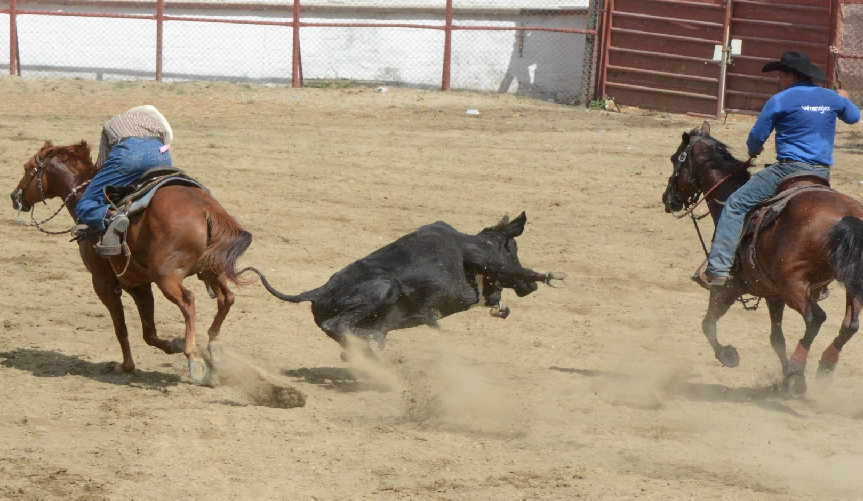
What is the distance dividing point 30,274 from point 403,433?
16.3ft

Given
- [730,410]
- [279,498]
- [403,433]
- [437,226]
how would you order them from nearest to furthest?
[279,498], [403,433], [730,410], [437,226]

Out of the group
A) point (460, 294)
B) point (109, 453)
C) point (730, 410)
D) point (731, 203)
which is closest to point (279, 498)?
point (109, 453)

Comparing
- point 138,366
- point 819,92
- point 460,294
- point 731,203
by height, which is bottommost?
point 138,366

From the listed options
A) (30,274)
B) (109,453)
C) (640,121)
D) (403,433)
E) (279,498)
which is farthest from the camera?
(640,121)

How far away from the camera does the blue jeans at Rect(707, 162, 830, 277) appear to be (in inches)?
337

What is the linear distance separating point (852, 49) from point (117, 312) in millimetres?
14137

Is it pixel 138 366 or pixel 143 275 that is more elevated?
pixel 143 275

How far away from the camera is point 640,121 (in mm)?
18750

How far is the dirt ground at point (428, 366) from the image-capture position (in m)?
6.73

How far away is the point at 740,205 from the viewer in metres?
8.62

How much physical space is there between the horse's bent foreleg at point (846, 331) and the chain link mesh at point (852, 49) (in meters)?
12.1

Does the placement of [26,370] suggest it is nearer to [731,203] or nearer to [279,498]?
[279,498]

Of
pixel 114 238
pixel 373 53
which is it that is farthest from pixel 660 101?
pixel 114 238

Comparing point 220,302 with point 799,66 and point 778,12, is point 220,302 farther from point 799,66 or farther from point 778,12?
point 778,12
